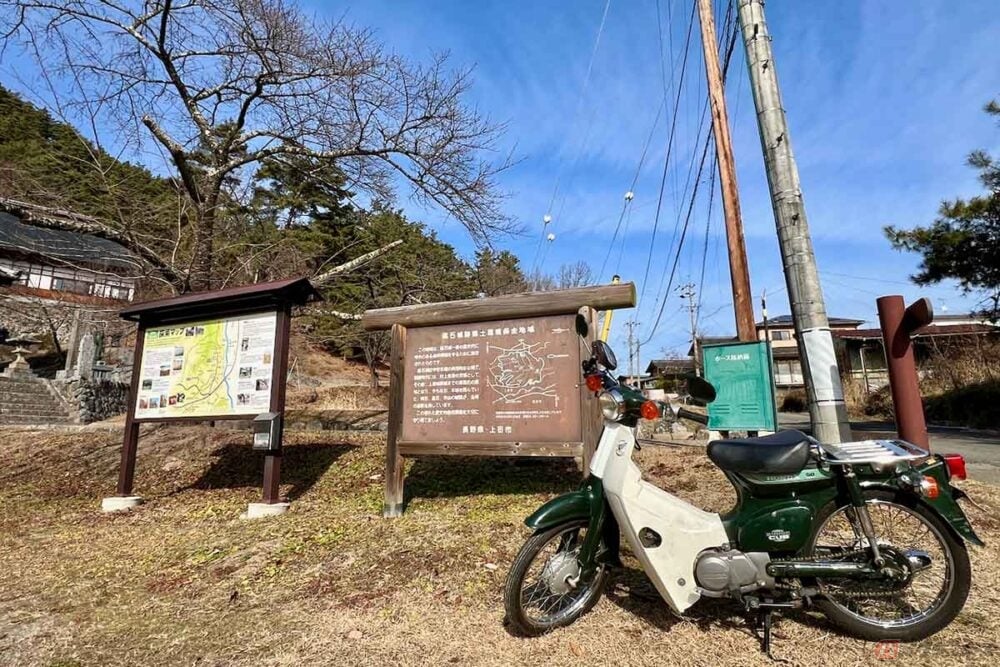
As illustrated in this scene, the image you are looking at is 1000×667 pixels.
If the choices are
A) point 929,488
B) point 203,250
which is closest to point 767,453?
point 929,488

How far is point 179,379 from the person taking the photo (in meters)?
5.51

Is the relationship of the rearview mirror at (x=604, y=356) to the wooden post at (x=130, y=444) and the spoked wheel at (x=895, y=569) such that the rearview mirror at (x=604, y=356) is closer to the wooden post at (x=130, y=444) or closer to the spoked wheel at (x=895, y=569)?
the spoked wheel at (x=895, y=569)

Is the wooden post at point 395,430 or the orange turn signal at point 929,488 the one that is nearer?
the orange turn signal at point 929,488

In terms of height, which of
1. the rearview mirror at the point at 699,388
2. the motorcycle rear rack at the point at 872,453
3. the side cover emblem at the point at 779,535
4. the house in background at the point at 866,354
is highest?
the house in background at the point at 866,354

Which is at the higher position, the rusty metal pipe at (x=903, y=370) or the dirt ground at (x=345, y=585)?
the rusty metal pipe at (x=903, y=370)

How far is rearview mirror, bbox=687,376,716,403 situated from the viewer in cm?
231

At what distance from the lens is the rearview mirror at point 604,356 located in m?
2.52

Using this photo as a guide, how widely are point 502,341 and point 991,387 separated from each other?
14.6 metres

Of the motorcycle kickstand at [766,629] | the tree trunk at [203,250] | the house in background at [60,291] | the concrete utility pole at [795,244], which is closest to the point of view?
the motorcycle kickstand at [766,629]

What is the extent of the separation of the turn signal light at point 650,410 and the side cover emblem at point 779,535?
698 mm

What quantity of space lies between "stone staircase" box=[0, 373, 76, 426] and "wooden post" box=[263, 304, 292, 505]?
40.1 feet

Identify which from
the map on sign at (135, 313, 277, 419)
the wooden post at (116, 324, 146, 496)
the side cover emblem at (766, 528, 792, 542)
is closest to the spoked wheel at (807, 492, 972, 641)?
the side cover emblem at (766, 528, 792, 542)

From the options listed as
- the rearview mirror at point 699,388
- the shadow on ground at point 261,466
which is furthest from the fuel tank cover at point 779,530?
the shadow on ground at point 261,466

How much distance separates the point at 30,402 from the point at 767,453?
60.2 feet
